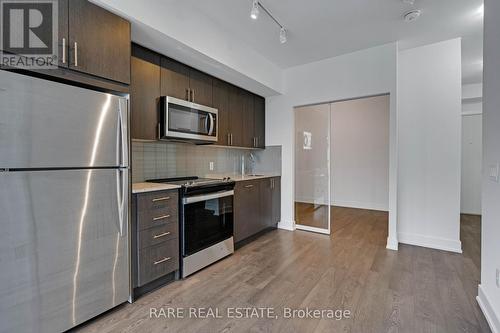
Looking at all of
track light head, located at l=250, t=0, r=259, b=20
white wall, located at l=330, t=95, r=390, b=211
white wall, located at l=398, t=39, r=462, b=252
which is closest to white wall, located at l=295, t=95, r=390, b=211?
white wall, located at l=330, t=95, r=390, b=211

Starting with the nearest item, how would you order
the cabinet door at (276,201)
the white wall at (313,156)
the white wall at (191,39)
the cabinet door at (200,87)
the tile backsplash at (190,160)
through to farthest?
the white wall at (191,39)
the tile backsplash at (190,160)
the cabinet door at (200,87)
the white wall at (313,156)
the cabinet door at (276,201)

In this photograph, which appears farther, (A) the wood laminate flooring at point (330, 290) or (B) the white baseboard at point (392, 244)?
(B) the white baseboard at point (392, 244)

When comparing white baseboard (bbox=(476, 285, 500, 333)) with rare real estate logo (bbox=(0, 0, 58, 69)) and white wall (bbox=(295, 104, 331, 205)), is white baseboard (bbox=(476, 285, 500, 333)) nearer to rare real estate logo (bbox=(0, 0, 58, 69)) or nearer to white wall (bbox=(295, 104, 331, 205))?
white wall (bbox=(295, 104, 331, 205))

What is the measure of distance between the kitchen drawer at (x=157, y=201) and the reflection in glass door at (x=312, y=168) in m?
2.41

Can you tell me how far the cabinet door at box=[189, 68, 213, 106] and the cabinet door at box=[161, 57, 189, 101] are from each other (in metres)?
0.08

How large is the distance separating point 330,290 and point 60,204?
2269 millimetres

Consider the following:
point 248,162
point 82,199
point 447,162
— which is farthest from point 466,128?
point 82,199

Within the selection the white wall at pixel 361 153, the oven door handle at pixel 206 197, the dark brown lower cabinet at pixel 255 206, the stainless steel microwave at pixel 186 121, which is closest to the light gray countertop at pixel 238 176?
the dark brown lower cabinet at pixel 255 206

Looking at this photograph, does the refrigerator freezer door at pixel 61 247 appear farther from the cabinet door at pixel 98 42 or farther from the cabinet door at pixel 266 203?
the cabinet door at pixel 266 203

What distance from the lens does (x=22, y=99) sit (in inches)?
54.8

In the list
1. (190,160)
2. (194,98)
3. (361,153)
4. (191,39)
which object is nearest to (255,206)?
(190,160)

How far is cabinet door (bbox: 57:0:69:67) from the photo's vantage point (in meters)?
1.54

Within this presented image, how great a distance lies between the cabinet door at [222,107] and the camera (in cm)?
326

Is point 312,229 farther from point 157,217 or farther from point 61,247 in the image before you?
point 61,247
